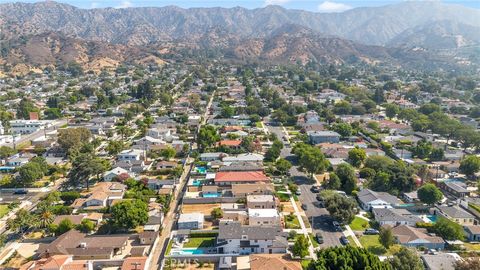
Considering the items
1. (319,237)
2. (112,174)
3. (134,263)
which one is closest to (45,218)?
(134,263)

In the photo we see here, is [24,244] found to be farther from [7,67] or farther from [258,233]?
[7,67]

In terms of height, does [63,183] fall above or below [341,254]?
below

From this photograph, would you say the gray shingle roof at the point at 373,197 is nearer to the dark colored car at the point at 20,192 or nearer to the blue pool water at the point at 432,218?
the blue pool water at the point at 432,218

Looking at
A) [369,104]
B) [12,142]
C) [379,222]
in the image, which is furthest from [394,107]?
[12,142]

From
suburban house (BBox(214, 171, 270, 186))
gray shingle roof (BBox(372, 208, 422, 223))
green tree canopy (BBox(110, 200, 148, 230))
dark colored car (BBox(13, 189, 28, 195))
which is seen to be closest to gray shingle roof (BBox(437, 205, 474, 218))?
gray shingle roof (BBox(372, 208, 422, 223))

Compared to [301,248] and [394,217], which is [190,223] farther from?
[394,217]

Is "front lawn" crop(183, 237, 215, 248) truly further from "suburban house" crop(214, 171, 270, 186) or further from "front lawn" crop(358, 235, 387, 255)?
"suburban house" crop(214, 171, 270, 186)
